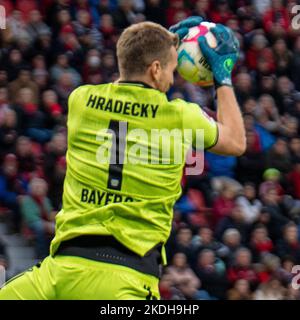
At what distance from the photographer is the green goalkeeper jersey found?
5.88 meters

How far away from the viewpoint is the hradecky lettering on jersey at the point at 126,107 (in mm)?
5941

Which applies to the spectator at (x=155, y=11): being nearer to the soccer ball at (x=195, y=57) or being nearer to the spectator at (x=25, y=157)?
the spectator at (x=25, y=157)

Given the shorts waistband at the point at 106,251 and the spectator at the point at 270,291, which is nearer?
the shorts waistband at the point at 106,251

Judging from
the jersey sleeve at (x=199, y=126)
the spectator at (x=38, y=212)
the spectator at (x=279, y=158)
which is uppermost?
the jersey sleeve at (x=199, y=126)

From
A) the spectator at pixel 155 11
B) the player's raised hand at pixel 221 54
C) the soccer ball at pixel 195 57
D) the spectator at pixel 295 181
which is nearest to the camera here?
the player's raised hand at pixel 221 54

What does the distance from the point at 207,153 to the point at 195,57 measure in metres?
8.28

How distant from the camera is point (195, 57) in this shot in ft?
21.4

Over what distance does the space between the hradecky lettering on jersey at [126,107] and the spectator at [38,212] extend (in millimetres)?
6951

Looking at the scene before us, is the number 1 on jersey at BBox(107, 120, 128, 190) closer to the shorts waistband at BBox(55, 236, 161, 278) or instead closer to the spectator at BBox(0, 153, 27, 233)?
the shorts waistband at BBox(55, 236, 161, 278)

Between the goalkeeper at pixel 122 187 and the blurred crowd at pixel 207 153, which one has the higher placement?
the goalkeeper at pixel 122 187

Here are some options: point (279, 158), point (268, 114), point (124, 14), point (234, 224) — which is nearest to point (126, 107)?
point (234, 224)
